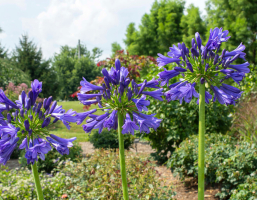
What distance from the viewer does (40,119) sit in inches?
62.5

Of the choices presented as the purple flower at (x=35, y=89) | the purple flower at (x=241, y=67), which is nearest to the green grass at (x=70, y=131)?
the purple flower at (x=35, y=89)

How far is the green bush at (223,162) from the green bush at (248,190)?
12 centimetres

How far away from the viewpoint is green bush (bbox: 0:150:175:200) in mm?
3396

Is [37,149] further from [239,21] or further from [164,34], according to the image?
[164,34]

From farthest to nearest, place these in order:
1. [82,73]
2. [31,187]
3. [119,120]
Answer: [82,73]
[31,187]
[119,120]

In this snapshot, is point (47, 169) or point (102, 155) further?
point (47, 169)

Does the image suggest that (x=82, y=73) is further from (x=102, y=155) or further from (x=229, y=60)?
(x=229, y=60)

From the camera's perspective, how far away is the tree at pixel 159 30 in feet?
88.1

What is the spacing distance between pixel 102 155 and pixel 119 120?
3.41 m

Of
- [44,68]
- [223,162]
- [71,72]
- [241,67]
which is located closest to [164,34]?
[44,68]

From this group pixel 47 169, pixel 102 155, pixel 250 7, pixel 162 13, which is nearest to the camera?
pixel 102 155

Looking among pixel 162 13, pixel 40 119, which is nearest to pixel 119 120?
pixel 40 119

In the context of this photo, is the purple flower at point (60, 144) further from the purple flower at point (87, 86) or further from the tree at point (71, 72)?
the tree at point (71, 72)

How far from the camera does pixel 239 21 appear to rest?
1939cm
